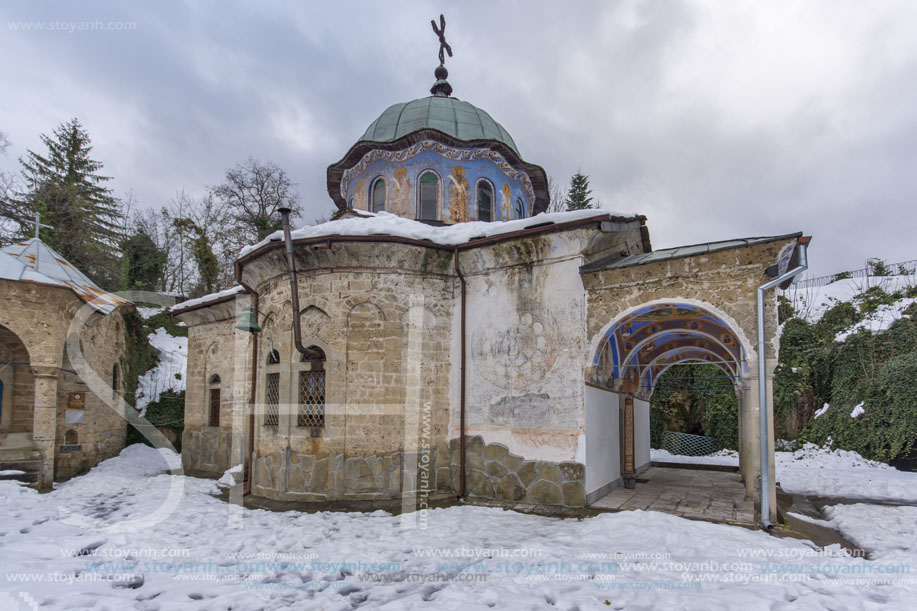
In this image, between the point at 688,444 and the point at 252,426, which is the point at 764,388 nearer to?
the point at 252,426

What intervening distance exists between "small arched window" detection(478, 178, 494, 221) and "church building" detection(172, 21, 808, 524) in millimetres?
2639

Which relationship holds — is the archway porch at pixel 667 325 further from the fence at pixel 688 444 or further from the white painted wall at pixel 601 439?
the fence at pixel 688 444

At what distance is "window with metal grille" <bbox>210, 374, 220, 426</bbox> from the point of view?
12.0 m

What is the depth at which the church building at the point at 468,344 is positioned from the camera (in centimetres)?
744

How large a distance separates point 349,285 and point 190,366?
22.4 ft

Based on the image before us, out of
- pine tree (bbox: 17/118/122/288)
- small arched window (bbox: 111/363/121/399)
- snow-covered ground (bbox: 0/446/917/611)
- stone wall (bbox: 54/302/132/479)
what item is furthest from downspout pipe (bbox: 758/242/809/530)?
pine tree (bbox: 17/118/122/288)

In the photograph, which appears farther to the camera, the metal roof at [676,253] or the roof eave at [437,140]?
the roof eave at [437,140]

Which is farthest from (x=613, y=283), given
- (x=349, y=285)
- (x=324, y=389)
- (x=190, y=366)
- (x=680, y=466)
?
(x=190, y=366)

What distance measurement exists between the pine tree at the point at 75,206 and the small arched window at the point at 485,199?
14792 millimetres

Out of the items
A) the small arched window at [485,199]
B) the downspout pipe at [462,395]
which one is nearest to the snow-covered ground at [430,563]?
the downspout pipe at [462,395]

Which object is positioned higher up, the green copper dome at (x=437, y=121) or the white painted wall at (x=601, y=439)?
the green copper dome at (x=437, y=121)

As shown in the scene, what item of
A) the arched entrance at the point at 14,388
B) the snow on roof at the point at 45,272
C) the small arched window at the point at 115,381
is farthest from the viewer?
the small arched window at the point at 115,381

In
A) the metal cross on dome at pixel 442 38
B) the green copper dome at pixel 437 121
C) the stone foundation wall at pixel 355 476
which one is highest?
the metal cross on dome at pixel 442 38

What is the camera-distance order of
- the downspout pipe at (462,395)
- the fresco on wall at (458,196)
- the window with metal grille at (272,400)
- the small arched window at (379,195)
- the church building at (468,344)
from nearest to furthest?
the church building at (468,344) < the downspout pipe at (462,395) < the window with metal grille at (272,400) < the fresco on wall at (458,196) < the small arched window at (379,195)
